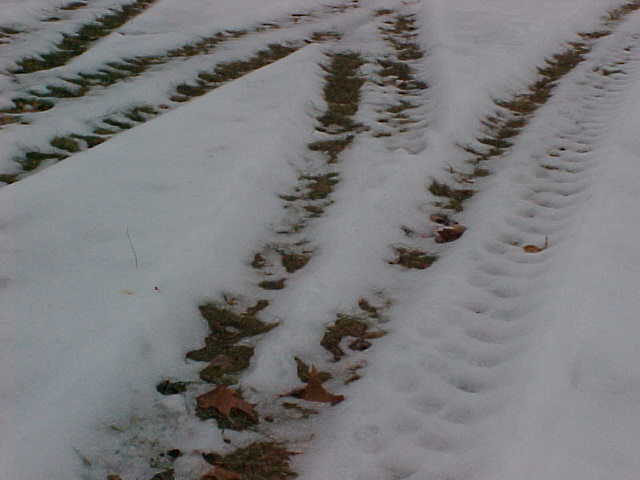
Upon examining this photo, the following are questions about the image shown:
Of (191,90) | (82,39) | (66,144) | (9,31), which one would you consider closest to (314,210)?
(66,144)

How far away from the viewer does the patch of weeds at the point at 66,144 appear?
4632 millimetres

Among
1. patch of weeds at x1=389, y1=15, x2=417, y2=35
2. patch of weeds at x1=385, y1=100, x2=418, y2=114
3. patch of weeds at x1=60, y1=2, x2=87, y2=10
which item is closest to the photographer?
patch of weeds at x1=385, y1=100, x2=418, y2=114

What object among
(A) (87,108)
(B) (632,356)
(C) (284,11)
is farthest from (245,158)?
(C) (284,11)

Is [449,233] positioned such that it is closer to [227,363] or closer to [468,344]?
[468,344]

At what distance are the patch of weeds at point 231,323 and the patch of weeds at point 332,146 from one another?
1.83 meters

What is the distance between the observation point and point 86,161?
421 cm

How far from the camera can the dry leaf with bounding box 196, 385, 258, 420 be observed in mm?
2404

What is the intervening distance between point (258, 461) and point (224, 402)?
0.29 meters

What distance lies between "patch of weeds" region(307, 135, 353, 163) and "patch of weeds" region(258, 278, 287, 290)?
153 cm

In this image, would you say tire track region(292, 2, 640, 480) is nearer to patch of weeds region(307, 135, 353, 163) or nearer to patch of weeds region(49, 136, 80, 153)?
patch of weeds region(307, 135, 353, 163)

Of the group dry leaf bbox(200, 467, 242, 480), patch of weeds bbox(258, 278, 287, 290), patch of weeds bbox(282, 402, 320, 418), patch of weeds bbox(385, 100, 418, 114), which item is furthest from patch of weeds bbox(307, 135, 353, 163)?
dry leaf bbox(200, 467, 242, 480)

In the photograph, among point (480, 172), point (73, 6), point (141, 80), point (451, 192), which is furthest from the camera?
point (73, 6)

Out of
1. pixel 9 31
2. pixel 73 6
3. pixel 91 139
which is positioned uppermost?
pixel 73 6

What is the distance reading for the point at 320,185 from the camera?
414 cm
